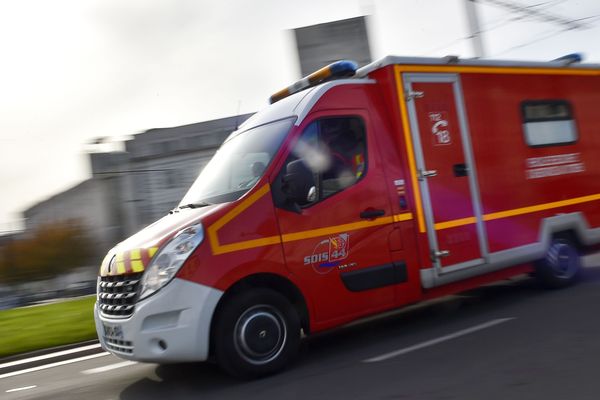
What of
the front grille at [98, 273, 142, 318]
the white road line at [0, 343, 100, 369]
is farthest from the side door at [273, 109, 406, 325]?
the white road line at [0, 343, 100, 369]

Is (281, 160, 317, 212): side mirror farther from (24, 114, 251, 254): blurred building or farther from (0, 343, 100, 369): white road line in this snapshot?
(24, 114, 251, 254): blurred building

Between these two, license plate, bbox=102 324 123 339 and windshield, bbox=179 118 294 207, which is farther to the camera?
windshield, bbox=179 118 294 207

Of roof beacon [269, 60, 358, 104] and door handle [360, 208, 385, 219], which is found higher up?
roof beacon [269, 60, 358, 104]

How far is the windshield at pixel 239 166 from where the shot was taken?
533cm

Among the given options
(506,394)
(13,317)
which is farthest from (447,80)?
(13,317)

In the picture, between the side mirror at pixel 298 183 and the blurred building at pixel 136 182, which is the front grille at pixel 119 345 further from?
the blurred building at pixel 136 182

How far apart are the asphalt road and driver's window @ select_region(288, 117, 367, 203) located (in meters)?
1.55

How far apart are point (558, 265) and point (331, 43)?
29.9 feet

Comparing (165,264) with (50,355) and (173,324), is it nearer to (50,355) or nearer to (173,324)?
(173,324)

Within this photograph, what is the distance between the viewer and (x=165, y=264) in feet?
15.6

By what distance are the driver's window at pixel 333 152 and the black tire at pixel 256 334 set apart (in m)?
1.01

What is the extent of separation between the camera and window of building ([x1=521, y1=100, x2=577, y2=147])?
7289mm

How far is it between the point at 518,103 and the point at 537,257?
181cm

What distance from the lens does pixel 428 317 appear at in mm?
6840
